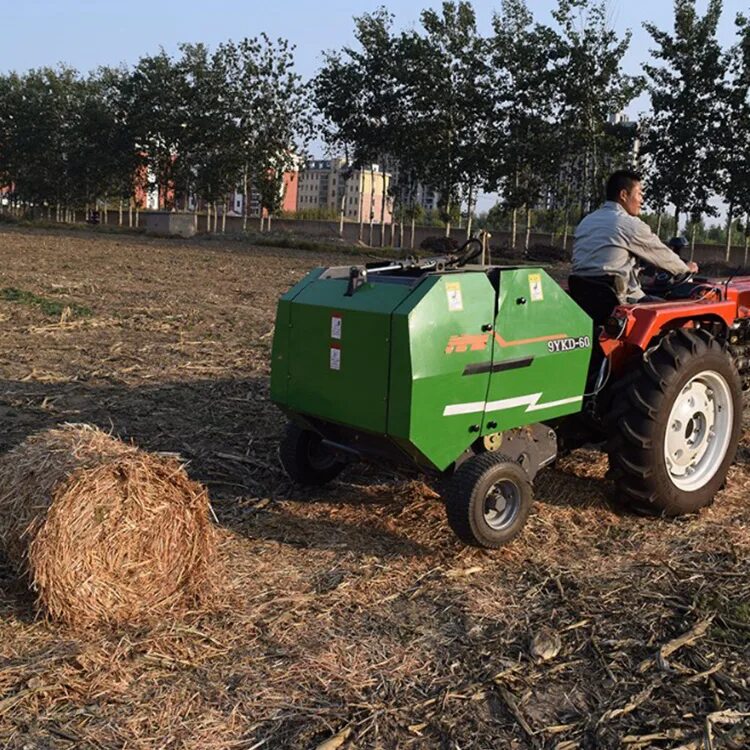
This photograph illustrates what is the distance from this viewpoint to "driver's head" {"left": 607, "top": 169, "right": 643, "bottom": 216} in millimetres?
5484

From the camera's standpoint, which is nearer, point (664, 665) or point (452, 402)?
point (664, 665)

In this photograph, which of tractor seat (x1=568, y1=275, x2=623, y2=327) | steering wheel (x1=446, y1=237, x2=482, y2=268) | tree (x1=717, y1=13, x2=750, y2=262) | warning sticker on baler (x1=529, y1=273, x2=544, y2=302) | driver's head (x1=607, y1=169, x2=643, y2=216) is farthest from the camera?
tree (x1=717, y1=13, x2=750, y2=262)

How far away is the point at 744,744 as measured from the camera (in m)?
3.04

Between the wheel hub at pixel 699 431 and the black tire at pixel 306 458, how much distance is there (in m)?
2.10

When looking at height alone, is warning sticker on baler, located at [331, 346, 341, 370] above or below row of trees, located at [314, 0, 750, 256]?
below

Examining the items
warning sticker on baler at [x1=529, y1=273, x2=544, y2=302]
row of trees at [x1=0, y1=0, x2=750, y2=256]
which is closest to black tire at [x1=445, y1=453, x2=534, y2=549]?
warning sticker on baler at [x1=529, y1=273, x2=544, y2=302]

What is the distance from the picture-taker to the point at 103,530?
3.64 metres

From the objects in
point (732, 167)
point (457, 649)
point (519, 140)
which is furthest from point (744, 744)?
point (519, 140)

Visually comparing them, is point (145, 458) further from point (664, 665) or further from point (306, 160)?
point (306, 160)

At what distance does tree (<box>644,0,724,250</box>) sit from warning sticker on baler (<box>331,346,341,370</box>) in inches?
1244

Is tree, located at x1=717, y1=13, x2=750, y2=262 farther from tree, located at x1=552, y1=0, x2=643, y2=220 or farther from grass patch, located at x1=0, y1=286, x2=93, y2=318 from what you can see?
grass patch, located at x1=0, y1=286, x2=93, y2=318

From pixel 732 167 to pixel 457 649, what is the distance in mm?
32593

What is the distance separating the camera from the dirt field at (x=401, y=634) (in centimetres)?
303

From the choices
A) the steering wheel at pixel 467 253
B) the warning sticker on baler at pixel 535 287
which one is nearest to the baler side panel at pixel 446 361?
the warning sticker on baler at pixel 535 287
